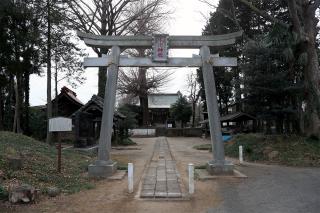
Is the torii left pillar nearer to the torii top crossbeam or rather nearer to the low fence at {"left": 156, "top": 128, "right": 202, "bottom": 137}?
the torii top crossbeam

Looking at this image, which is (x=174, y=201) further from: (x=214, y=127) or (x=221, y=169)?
(x=214, y=127)

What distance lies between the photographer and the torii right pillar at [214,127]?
13.1 metres

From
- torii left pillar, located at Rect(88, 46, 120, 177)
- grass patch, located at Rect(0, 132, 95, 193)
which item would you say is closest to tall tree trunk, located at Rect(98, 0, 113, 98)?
grass patch, located at Rect(0, 132, 95, 193)

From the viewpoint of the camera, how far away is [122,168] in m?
14.7

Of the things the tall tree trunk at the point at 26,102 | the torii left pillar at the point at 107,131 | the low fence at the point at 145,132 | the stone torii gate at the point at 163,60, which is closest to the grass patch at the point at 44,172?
the torii left pillar at the point at 107,131

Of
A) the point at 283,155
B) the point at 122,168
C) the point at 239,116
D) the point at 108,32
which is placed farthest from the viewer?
the point at 239,116

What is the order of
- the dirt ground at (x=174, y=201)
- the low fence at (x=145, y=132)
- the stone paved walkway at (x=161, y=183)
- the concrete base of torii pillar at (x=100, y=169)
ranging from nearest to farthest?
the dirt ground at (x=174, y=201) < the stone paved walkway at (x=161, y=183) < the concrete base of torii pillar at (x=100, y=169) < the low fence at (x=145, y=132)

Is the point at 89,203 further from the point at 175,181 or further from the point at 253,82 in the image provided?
the point at 253,82

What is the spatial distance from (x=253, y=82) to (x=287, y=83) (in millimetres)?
1849

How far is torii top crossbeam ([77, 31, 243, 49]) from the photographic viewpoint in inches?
557

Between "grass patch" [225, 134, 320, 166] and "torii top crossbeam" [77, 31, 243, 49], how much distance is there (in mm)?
6274

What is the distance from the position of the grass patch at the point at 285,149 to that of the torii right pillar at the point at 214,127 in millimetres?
4684

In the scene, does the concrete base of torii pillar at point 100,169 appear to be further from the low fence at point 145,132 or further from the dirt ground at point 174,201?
the low fence at point 145,132

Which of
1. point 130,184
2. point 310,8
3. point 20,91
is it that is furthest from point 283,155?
point 20,91
